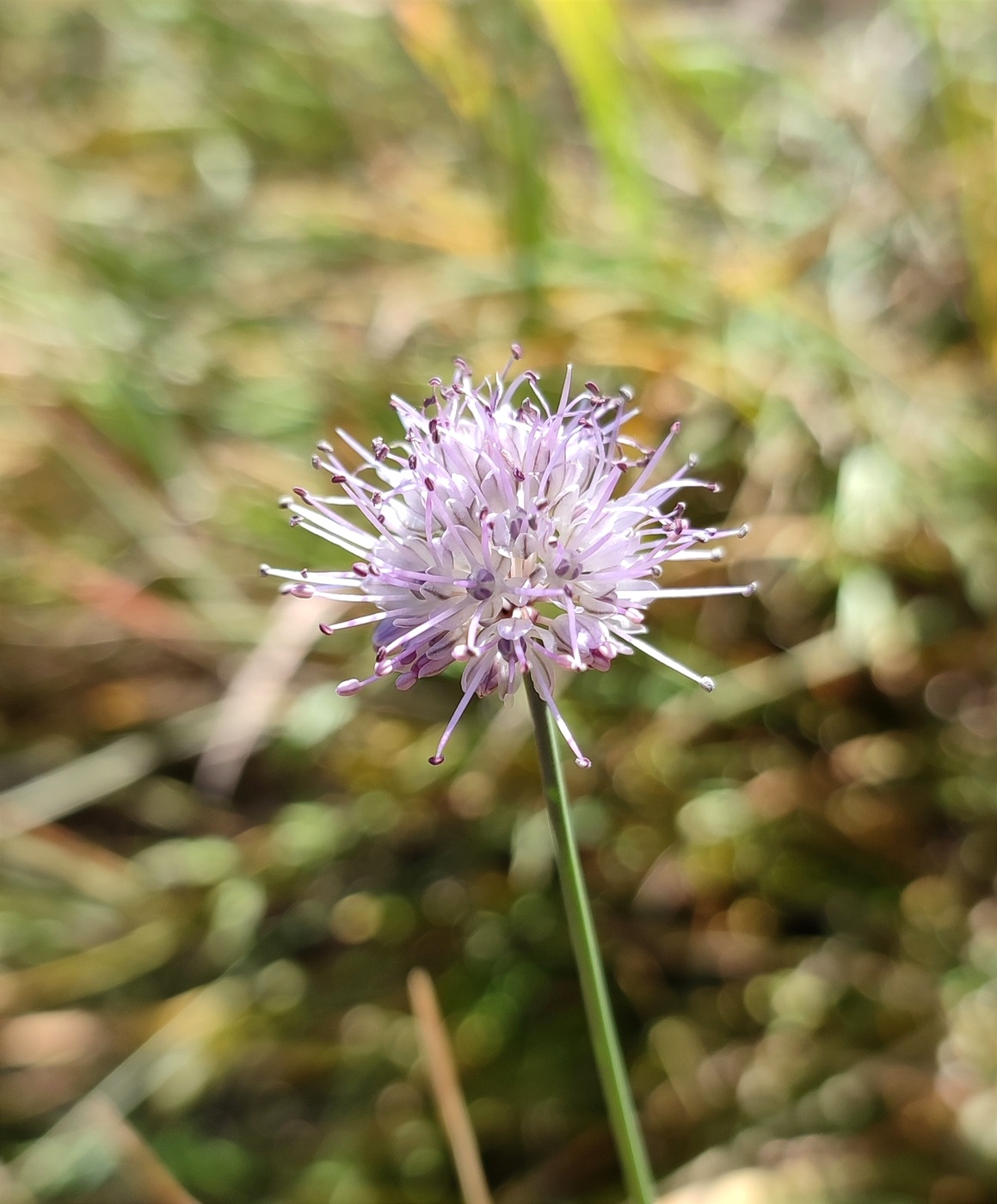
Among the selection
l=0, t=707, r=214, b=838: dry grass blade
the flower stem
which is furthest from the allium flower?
l=0, t=707, r=214, b=838: dry grass blade

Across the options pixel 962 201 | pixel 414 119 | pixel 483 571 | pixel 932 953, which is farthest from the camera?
pixel 414 119

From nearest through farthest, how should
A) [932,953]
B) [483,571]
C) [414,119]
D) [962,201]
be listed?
1. [483,571]
2. [932,953]
3. [962,201]
4. [414,119]

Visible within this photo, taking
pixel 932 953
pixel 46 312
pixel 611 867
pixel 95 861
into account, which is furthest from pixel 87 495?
pixel 932 953

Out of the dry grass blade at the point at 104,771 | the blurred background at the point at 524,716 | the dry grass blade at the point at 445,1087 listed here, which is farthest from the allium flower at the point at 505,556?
the dry grass blade at the point at 104,771

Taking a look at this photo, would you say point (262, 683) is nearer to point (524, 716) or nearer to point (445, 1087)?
point (524, 716)

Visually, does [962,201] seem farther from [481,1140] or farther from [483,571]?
[481,1140]

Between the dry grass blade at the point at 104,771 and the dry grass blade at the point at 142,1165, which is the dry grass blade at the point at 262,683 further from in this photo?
the dry grass blade at the point at 142,1165
